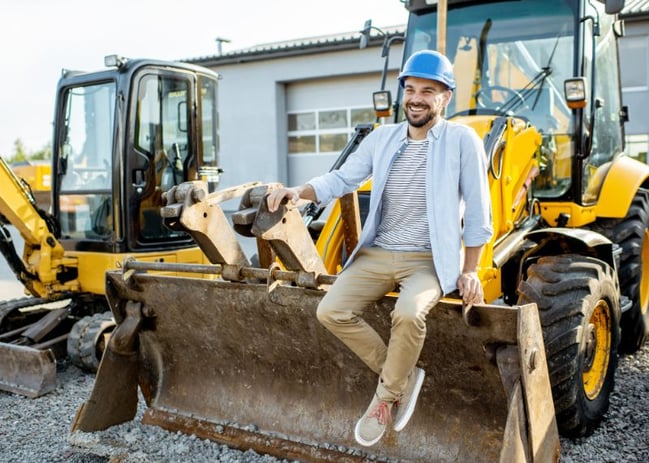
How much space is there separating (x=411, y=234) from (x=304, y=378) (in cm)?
130

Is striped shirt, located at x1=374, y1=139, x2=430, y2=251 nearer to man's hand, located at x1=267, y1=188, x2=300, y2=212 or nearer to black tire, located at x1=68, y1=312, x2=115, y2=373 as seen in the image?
man's hand, located at x1=267, y1=188, x2=300, y2=212

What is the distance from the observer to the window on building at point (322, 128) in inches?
715

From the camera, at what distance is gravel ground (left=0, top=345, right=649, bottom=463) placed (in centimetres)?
412

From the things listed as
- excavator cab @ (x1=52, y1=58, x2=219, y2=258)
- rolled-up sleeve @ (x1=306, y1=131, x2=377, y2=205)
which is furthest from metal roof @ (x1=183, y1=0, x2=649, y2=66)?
rolled-up sleeve @ (x1=306, y1=131, x2=377, y2=205)

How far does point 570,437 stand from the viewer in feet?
14.2

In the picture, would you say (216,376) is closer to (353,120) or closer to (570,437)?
(570,437)

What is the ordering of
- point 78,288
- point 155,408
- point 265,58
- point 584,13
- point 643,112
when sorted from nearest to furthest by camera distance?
point 155,408, point 584,13, point 78,288, point 643,112, point 265,58

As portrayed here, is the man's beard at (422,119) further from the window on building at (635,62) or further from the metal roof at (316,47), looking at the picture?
the window on building at (635,62)

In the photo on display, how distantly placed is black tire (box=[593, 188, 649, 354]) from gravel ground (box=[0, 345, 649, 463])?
0.62 meters

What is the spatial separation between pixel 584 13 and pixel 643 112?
11.5m

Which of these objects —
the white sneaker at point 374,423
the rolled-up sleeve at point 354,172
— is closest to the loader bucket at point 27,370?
the rolled-up sleeve at point 354,172

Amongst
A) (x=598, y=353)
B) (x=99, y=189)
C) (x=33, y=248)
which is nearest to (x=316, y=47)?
(x=99, y=189)

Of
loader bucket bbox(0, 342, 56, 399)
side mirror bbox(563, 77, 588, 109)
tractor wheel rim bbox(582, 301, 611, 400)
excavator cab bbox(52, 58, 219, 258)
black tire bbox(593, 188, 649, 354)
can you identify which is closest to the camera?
tractor wheel rim bbox(582, 301, 611, 400)

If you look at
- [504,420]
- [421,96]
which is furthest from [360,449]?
[421,96]
